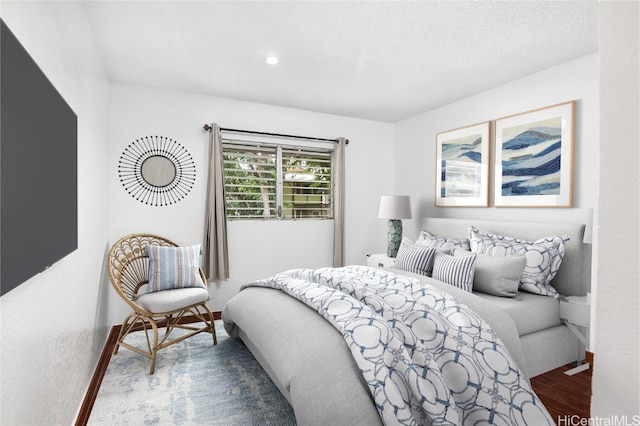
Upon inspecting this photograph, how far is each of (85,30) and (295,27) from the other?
4.51 feet

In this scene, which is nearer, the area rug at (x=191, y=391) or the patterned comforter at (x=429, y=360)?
the patterned comforter at (x=429, y=360)

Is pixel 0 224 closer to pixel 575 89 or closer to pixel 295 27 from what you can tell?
pixel 295 27

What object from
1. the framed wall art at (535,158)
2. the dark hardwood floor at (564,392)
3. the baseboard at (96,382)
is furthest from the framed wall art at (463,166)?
the baseboard at (96,382)

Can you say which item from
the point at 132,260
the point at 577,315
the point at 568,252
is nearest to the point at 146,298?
the point at 132,260

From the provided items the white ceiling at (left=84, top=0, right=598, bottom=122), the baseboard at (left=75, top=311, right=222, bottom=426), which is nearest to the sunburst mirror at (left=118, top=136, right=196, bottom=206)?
the white ceiling at (left=84, top=0, right=598, bottom=122)

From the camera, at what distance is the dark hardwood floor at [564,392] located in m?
2.06

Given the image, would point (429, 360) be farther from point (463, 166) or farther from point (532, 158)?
point (463, 166)

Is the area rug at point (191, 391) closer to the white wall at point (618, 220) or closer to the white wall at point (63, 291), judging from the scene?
the white wall at point (63, 291)

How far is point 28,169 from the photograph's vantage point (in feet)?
3.46

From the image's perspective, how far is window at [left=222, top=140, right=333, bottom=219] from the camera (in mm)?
4023

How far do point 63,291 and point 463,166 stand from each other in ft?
12.1

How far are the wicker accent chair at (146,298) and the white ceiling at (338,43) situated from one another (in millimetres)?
1633

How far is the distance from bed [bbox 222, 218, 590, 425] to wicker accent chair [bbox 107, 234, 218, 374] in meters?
0.33

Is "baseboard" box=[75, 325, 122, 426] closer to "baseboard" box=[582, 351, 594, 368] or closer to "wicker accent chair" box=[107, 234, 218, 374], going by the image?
"wicker accent chair" box=[107, 234, 218, 374]
